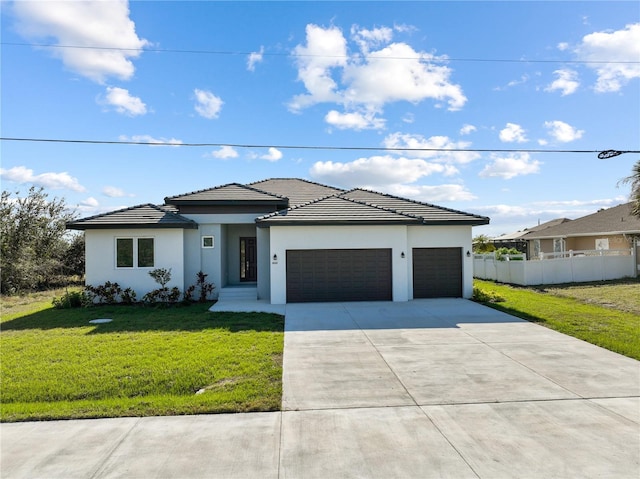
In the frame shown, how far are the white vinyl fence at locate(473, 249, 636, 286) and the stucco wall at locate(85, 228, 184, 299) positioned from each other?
16250 mm

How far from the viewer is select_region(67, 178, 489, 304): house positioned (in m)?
13.4

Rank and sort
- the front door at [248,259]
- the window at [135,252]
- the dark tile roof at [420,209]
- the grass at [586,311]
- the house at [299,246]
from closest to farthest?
the grass at [586,311], the house at [299,246], the window at [135,252], the dark tile roof at [420,209], the front door at [248,259]

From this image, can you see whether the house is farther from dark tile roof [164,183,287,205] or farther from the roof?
the roof

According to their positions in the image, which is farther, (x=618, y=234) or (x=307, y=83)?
(x=618, y=234)

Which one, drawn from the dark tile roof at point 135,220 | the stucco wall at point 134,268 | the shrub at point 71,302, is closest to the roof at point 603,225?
the dark tile roof at point 135,220

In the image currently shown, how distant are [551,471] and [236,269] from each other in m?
14.4

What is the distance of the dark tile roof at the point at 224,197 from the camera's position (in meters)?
14.4

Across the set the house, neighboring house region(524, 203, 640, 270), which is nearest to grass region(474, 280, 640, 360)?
the house

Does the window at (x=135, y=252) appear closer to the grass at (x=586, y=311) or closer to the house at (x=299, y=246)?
the house at (x=299, y=246)

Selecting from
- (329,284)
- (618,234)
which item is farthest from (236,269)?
(618,234)

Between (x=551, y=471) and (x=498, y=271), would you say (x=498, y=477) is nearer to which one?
Answer: (x=551, y=471)

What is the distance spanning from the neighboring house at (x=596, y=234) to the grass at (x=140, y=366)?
2178cm

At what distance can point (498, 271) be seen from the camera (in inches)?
805

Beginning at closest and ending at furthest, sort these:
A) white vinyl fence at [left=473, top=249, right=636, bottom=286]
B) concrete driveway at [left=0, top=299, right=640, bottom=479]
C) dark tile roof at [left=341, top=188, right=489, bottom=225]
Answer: concrete driveway at [left=0, top=299, right=640, bottom=479], dark tile roof at [left=341, top=188, right=489, bottom=225], white vinyl fence at [left=473, top=249, right=636, bottom=286]
